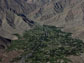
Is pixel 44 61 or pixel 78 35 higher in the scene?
pixel 78 35

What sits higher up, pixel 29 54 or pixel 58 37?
pixel 58 37

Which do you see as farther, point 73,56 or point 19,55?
point 19,55

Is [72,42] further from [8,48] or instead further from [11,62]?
[11,62]

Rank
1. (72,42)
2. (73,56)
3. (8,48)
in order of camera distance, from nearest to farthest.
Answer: (73,56) → (8,48) → (72,42)

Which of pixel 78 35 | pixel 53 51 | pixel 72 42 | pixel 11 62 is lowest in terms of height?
pixel 11 62

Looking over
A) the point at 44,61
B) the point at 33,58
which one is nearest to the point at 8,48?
the point at 33,58

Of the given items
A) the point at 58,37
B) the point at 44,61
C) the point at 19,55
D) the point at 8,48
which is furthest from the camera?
the point at 58,37

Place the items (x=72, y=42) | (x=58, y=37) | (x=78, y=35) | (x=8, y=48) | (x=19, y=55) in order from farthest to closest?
(x=78, y=35) → (x=58, y=37) → (x=72, y=42) → (x=8, y=48) → (x=19, y=55)

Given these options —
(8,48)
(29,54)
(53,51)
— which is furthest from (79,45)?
(8,48)

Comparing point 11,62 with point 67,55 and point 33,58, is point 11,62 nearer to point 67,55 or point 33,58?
point 33,58
